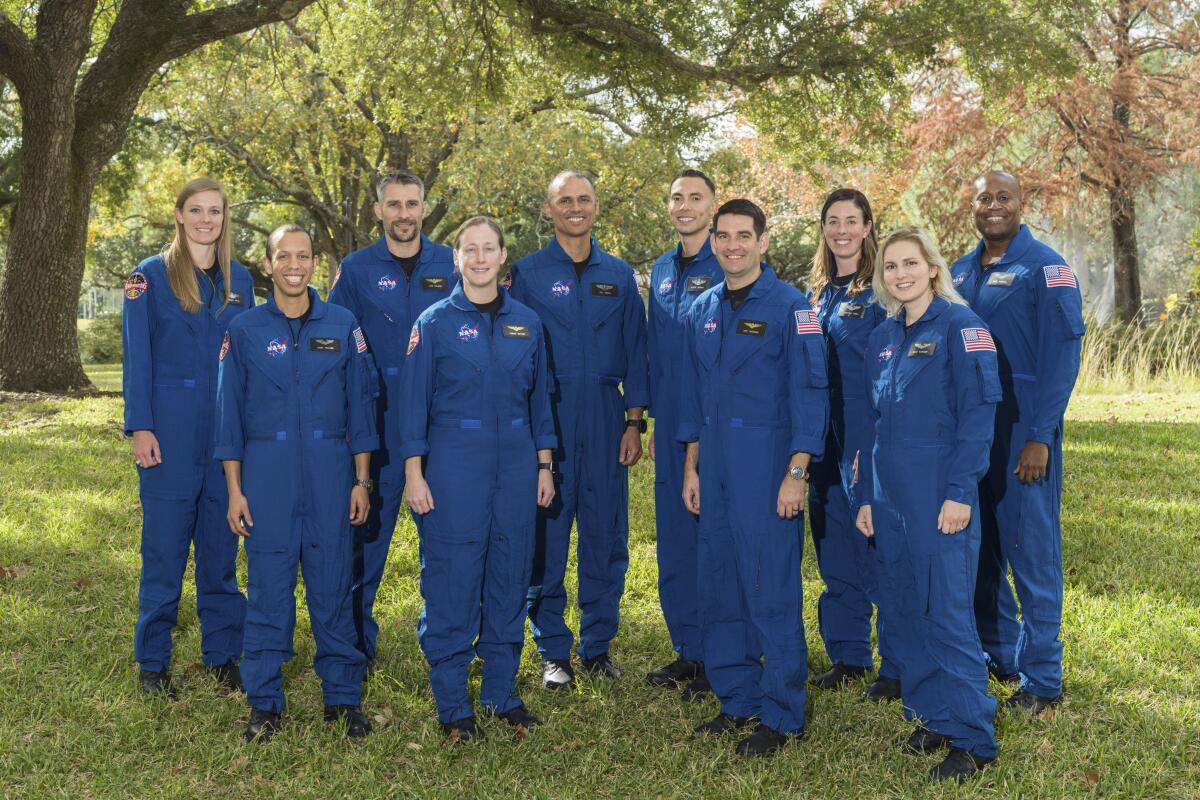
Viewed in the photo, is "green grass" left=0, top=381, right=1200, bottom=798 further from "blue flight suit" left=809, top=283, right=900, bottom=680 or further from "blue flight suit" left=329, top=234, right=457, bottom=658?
"blue flight suit" left=329, top=234, right=457, bottom=658

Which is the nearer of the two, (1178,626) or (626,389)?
(626,389)

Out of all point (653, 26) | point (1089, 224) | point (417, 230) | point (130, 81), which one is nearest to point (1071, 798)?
point (417, 230)

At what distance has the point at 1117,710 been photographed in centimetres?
463

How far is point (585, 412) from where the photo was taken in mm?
5043

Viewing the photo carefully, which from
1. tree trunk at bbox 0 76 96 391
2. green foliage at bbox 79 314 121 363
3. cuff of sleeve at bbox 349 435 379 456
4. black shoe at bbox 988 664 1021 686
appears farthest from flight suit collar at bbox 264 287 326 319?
green foliage at bbox 79 314 121 363

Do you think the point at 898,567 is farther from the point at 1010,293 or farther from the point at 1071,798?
the point at 1010,293

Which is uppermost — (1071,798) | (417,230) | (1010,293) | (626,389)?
(417,230)

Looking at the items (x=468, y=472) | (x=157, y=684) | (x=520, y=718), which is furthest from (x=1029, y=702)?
(x=157, y=684)

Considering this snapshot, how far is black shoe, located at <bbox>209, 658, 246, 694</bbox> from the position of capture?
4922 mm

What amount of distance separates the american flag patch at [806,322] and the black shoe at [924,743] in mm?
1732

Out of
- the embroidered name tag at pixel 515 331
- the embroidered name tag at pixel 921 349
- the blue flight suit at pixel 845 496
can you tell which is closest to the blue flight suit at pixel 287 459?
the embroidered name tag at pixel 515 331

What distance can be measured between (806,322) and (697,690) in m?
1.90

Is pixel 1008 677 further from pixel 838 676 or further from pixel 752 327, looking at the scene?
pixel 752 327

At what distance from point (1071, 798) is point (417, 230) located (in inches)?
152
